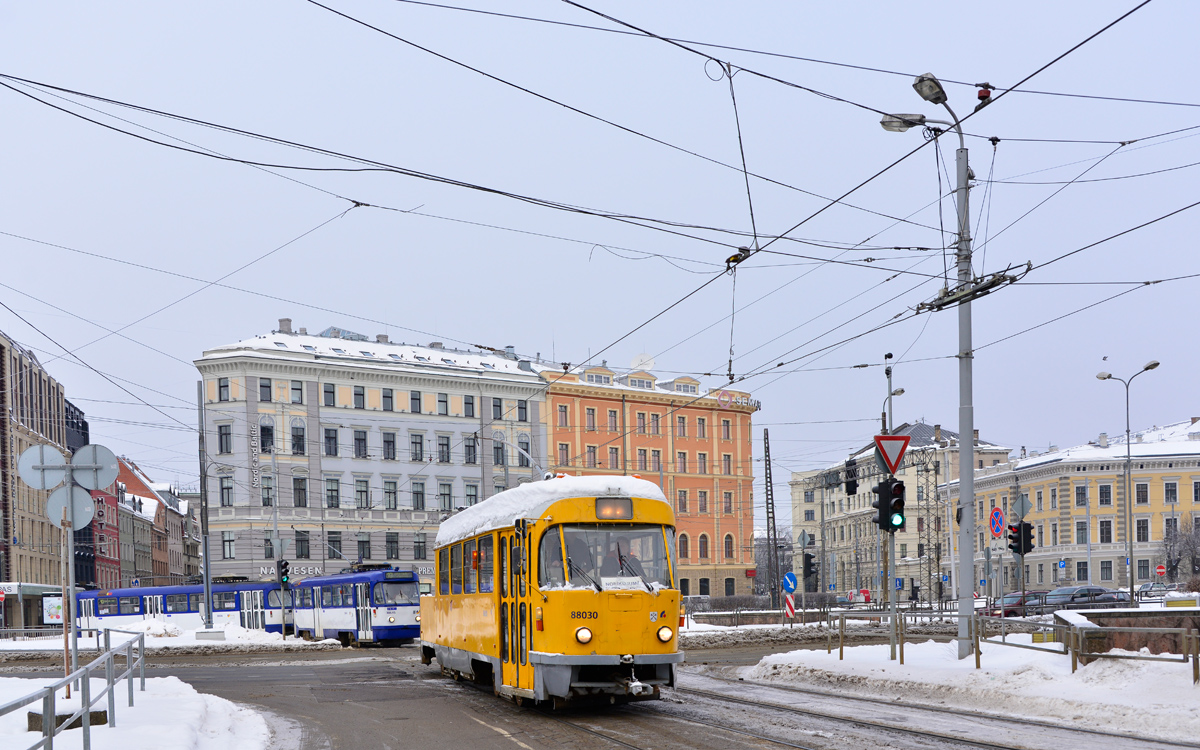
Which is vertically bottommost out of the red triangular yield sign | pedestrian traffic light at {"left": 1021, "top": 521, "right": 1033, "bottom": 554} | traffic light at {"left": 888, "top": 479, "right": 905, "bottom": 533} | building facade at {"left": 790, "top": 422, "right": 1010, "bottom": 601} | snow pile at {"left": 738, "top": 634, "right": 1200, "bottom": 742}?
building facade at {"left": 790, "top": 422, "right": 1010, "bottom": 601}

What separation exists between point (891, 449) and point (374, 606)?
24.1 metres

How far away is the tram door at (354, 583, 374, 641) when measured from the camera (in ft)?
131

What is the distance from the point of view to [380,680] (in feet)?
75.8

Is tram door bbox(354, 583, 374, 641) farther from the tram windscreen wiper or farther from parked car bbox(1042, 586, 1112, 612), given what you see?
parked car bbox(1042, 586, 1112, 612)

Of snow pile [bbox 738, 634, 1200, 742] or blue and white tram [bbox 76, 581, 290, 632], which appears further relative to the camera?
blue and white tram [bbox 76, 581, 290, 632]

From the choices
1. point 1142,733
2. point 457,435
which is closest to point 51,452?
point 1142,733

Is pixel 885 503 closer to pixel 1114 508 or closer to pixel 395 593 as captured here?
pixel 395 593

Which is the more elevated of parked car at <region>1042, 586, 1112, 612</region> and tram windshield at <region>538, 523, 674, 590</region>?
tram windshield at <region>538, 523, 674, 590</region>

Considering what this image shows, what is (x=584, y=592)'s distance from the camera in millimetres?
14742

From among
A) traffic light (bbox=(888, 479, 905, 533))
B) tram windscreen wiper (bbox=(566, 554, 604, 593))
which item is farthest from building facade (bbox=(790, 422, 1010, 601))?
tram windscreen wiper (bbox=(566, 554, 604, 593))

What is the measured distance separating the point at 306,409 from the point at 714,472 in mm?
29816

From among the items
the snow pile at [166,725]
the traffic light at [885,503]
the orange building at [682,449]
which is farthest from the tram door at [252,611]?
the traffic light at [885,503]

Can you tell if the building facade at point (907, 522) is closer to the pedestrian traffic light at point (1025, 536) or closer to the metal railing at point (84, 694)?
the pedestrian traffic light at point (1025, 536)

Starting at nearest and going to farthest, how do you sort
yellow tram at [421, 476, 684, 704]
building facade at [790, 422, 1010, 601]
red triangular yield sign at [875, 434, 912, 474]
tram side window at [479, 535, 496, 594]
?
yellow tram at [421, 476, 684, 704]
tram side window at [479, 535, 496, 594]
red triangular yield sign at [875, 434, 912, 474]
building facade at [790, 422, 1010, 601]
